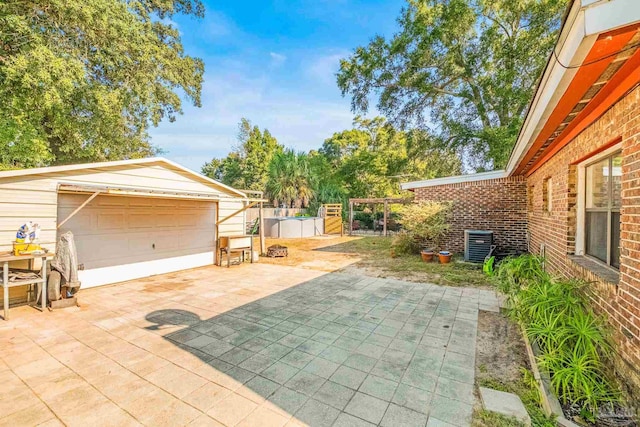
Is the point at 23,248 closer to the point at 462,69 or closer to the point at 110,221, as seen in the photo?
the point at 110,221

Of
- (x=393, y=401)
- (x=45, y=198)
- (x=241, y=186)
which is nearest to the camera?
(x=393, y=401)

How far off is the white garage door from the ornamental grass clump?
698 cm

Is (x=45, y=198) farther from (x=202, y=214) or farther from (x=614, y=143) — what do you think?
(x=614, y=143)

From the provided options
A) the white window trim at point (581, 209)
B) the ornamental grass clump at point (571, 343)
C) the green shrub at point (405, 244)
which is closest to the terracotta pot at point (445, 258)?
the green shrub at point (405, 244)

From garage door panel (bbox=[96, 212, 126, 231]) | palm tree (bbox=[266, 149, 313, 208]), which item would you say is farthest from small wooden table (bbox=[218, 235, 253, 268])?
palm tree (bbox=[266, 149, 313, 208])

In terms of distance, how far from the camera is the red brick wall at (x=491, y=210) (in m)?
8.53

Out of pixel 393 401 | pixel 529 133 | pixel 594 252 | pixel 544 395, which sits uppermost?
pixel 529 133

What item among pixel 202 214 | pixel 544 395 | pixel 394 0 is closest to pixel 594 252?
pixel 544 395

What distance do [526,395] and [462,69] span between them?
14.8m

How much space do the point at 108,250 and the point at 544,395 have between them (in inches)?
278

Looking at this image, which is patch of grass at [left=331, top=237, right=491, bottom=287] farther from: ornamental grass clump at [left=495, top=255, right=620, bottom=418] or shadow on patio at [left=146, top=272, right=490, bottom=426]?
ornamental grass clump at [left=495, top=255, right=620, bottom=418]

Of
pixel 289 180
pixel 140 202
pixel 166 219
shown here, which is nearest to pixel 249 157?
pixel 289 180

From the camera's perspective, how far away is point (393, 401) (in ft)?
7.73

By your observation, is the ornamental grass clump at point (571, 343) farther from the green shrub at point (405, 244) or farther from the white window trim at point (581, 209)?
the green shrub at point (405, 244)
